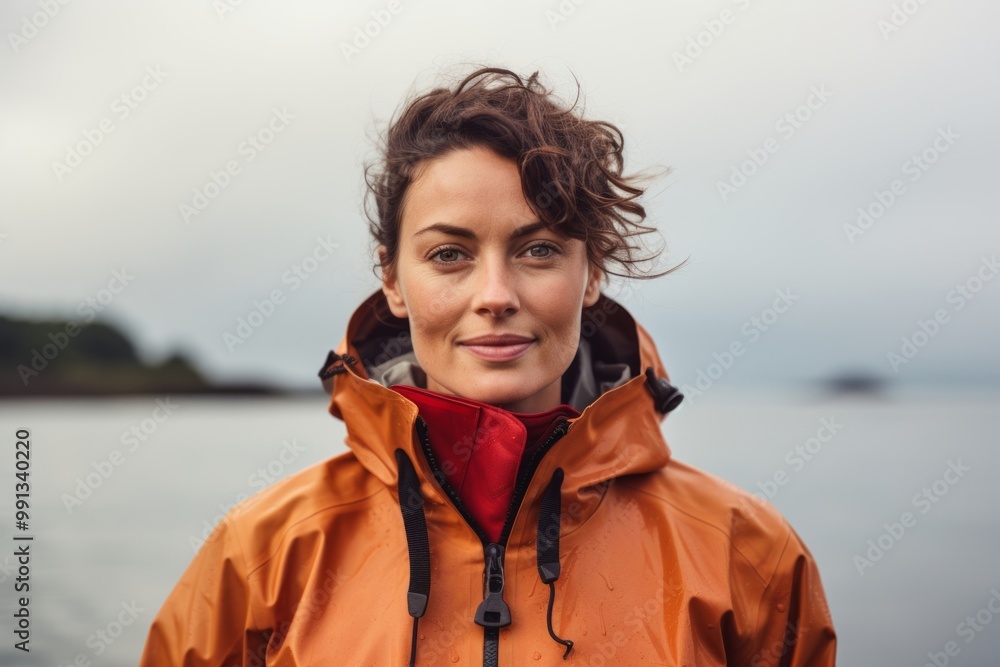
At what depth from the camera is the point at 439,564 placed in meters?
2.35

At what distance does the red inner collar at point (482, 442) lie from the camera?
229 cm

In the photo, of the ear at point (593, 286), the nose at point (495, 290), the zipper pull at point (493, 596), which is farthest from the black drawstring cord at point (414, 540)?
the ear at point (593, 286)

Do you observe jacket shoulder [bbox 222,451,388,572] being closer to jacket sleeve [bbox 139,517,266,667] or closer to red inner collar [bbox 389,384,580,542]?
jacket sleeve [bbox 139,517,266,667]

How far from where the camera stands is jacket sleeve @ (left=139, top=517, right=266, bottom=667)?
8.26ft

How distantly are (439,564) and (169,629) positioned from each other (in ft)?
3.06

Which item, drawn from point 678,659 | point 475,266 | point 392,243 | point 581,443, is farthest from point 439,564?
point 392,243

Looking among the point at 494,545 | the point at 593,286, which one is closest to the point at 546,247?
the point at 593,286

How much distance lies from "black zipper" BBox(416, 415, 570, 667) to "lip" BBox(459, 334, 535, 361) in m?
0.26

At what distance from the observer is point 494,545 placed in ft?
7.63

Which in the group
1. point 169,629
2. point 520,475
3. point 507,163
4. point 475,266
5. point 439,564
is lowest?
point 169,629

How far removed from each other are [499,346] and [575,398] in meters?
0.50

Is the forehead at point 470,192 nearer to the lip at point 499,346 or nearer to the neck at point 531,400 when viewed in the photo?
the lip at point 499,346

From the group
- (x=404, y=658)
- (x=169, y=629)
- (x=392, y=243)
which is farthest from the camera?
(x=392, y=243)

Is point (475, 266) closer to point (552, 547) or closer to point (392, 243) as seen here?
point (392, 243)
